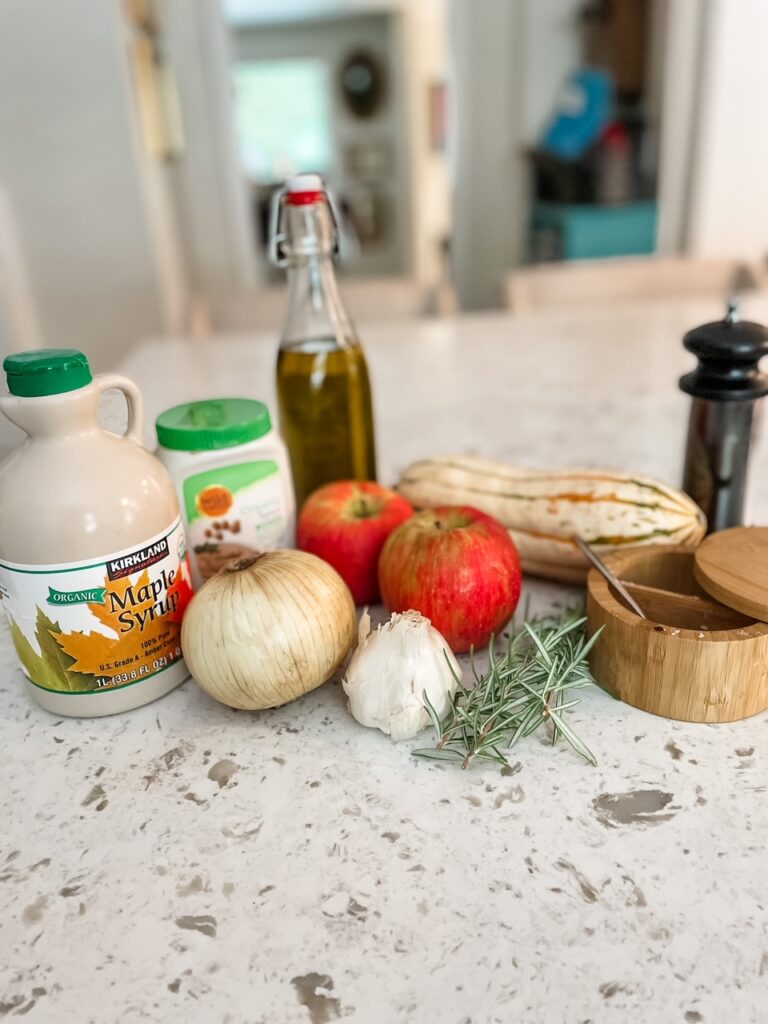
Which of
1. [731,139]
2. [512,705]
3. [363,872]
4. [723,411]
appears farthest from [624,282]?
[363,872]

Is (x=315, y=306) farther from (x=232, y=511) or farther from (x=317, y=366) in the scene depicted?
(x=232, y=511)

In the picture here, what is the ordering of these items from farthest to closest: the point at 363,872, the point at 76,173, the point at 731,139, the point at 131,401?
the point at 731,139, the point at 76,173, the point at 131,401, the point at 363,872

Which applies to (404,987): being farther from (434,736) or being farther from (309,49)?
(309,49)

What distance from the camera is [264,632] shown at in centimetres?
47

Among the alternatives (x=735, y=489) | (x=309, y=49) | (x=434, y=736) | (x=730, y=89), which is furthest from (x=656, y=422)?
(x=309, y=49)

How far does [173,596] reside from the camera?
0.51 m

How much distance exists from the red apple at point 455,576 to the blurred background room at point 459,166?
1053 mm

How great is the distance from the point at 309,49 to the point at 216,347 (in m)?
5.00

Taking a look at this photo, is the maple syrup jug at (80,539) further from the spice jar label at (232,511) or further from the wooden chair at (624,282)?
the wooden chair at (624,282)

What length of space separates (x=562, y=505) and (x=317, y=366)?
0.23 m

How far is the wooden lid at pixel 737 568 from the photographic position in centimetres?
47

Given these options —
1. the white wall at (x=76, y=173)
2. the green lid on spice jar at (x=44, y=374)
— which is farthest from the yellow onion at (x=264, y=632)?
the white wall at (x=76, y=173)

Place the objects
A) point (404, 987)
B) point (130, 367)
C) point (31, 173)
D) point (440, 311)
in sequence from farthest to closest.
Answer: point (31, 173) < point (440, 311) < point (130, 367) < point (404, 987)

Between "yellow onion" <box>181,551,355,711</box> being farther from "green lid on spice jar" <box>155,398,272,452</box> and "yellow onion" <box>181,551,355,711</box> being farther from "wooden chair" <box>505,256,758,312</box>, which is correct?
"wooden chair" <box>505,256,758,312</box>
